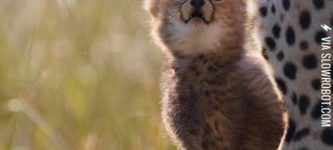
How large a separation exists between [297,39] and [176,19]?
394 millimetres

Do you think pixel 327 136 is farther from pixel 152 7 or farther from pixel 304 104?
pixel 152 7

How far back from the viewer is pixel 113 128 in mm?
4672

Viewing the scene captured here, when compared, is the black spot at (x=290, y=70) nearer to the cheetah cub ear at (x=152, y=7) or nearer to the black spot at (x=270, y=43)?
the black spot at (x=270, y=43)

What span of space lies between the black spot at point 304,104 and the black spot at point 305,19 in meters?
0.16

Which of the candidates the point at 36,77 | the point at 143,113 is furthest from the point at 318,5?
the point at 36,77

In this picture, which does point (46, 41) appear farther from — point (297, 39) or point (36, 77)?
point (297, 39)

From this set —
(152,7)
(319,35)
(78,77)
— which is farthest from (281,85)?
(78,77)

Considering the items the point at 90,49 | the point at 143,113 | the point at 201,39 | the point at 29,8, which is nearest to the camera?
the point at 201,39

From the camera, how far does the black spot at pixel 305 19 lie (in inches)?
129

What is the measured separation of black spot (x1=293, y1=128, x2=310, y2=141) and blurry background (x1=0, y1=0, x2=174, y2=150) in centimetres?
106

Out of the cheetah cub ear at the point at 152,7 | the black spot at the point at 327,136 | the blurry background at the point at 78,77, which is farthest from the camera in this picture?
the blurry background at the point at 78,77

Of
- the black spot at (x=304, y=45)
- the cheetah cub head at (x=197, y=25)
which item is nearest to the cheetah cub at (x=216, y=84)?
the cheetah cub head at (x=197, y=25)

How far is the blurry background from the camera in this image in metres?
4.57

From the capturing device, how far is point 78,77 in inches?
204
